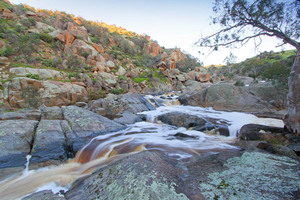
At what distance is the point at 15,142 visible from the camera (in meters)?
4.27

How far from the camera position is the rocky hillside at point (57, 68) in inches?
483

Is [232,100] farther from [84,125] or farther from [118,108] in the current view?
[84,125]

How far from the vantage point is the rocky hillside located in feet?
40.3

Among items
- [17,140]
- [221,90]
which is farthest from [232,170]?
[221,90]

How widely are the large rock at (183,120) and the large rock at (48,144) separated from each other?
5794 mm

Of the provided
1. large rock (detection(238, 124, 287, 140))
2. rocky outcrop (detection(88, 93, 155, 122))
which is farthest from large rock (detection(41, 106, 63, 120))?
large rock (detection(238, 124, 287, 140))

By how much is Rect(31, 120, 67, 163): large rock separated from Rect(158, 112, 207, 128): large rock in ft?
19.0

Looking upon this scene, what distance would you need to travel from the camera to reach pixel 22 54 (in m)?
16.3

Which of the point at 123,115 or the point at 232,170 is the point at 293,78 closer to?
the point at 232,170

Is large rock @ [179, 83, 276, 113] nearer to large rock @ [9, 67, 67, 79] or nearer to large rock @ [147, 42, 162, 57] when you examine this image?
large rock @ [9, 67, 67, 79]

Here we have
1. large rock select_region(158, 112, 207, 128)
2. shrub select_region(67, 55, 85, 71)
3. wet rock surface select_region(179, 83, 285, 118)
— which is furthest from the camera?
shrub select_region(67, 55, 85, 71)

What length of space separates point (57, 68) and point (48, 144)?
17.1 meters

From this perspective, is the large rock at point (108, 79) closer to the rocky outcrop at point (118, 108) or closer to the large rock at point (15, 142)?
the rocky outcrop at point (118, 108)

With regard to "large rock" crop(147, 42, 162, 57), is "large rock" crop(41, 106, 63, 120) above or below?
below
